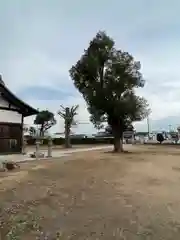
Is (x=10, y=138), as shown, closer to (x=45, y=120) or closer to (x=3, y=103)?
(x=3, y=103)

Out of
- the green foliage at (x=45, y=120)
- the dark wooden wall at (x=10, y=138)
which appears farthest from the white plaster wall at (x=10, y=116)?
the green foliage at (x=45, y=120)

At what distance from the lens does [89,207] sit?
30.7 feet

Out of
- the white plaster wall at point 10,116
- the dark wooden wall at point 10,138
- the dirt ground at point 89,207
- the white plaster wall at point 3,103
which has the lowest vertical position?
the dirt ground at point 89,207

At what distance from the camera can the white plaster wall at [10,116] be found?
999 inches

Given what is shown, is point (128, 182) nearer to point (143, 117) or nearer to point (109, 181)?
point (109, 181)

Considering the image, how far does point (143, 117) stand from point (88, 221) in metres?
29.0

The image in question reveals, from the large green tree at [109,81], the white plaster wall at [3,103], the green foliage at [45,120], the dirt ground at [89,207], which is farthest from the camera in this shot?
the green foliage at [45,120]

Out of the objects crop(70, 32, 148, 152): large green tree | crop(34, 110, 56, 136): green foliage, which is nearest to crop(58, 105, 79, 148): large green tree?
crop(70, 32, 148, 152): large green tree

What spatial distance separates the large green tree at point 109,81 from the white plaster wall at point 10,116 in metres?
10.1

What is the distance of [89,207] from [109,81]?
26.1m

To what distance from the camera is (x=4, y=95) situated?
2556cm

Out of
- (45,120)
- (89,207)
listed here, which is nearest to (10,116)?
(89,207)

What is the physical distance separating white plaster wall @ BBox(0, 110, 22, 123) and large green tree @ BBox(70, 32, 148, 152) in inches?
399

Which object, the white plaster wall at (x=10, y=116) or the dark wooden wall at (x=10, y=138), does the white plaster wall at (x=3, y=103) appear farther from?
the dark wooden wall at (x=10, y=138)
